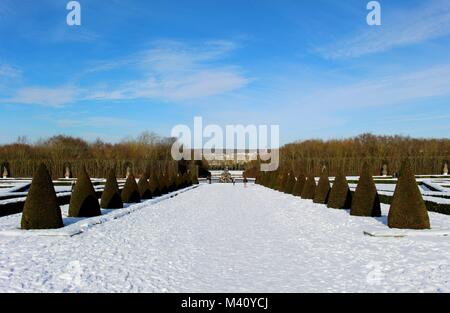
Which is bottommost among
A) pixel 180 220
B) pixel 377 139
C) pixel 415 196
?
pixel 180 220

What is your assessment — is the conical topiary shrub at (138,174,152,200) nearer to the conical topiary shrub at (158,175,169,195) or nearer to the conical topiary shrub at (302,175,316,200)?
the conical topiary shrub at (158,175,169,195)

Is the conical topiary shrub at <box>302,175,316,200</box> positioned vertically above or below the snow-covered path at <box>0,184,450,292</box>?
above

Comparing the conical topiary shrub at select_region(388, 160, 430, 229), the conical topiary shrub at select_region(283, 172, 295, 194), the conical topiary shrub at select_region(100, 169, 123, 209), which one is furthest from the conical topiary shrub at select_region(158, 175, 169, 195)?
the conical topiary shrub at select_region(388, 160, 430, 229)

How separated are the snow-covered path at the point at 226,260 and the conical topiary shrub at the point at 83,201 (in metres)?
1.89

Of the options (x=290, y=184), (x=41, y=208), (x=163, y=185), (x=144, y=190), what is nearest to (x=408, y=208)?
(x=41, y=208)

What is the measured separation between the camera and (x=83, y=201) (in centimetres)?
1407

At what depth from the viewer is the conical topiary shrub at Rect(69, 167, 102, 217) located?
14062 millimetres

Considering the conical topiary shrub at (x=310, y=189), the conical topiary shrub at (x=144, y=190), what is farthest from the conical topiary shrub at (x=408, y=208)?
the conical topiary shrub at (x=144, y=190)

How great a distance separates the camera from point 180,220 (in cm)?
1381

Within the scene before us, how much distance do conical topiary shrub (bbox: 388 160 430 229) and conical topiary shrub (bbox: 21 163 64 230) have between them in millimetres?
8374

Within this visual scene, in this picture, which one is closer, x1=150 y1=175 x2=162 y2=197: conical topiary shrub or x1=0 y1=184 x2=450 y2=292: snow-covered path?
x1=0 y1=184 x2=450 y2=292: snow-covered path
